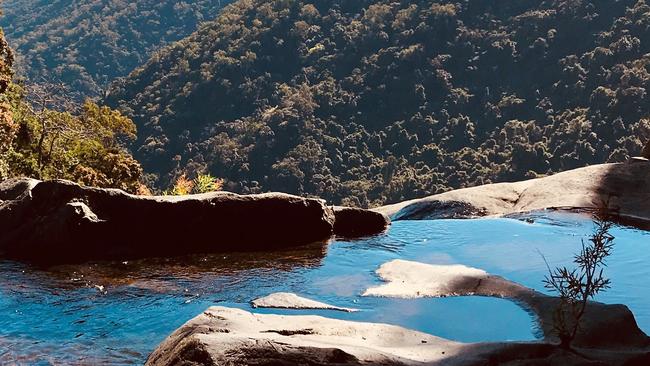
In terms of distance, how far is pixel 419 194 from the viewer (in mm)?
59688

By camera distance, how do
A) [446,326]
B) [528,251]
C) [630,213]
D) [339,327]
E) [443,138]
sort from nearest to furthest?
[339,327]
[446,326]
[528,251]
[630,213]
[443,138]

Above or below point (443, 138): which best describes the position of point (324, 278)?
below

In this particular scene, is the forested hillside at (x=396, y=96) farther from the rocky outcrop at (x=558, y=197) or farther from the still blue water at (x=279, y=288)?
the still blue water at (x=279, y=288)

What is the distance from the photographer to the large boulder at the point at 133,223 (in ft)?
37.0

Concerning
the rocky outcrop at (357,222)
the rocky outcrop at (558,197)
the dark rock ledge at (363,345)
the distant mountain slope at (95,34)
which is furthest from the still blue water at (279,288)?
the distant mountain slope at (95,34)

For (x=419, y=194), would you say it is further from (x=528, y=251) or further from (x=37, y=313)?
(x=37, y=313)

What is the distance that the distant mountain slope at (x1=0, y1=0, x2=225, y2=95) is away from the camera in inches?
5472

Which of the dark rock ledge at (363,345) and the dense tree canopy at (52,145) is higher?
the dense tree canopy at (52,145)

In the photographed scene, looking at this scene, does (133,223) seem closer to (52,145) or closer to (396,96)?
(52,145)

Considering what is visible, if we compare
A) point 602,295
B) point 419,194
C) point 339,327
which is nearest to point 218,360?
point 339,327

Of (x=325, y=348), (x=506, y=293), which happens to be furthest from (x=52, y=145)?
(x=325, y=348)

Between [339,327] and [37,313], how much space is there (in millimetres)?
4134

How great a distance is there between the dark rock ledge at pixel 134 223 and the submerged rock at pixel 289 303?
3.07 meters

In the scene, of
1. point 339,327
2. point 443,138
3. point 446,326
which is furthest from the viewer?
point 443,138
